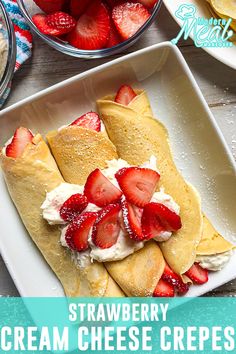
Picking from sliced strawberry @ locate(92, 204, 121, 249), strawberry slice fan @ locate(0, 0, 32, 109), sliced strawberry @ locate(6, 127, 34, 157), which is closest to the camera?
sliced strawberry @ locate(92, 204, 121, 249)

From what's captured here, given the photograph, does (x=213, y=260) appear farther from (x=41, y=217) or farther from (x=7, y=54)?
(x=7, y=54)

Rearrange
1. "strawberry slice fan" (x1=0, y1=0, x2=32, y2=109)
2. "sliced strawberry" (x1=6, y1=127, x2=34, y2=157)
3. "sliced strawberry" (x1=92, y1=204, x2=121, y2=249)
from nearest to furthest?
"sliced strawberry" (x1=92, y1=204, x2=121, y2=249) < "sliced strawberry" (x1=6, y1=127, x2=34, y2=157) < "strawberry slice fan" (x1=0, y1=0, x2=32, y2=109)

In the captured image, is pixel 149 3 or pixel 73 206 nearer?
pixel 73 206

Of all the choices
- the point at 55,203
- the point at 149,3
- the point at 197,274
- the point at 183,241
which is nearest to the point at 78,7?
the point at 149,3

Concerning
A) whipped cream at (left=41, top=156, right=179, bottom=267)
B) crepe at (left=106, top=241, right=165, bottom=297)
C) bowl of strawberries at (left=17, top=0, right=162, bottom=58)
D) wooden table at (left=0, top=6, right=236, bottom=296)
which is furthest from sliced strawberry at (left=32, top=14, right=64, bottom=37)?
crepe at (left=106, top=241, right=165, bottom=297)

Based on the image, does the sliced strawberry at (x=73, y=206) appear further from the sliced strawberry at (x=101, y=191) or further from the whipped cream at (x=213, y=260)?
the whipped cream at (x=213, y=260)

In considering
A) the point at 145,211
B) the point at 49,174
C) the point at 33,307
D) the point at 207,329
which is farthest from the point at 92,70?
the point at 207,329

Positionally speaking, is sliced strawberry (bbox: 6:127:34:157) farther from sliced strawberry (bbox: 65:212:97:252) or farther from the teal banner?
the teal banner
